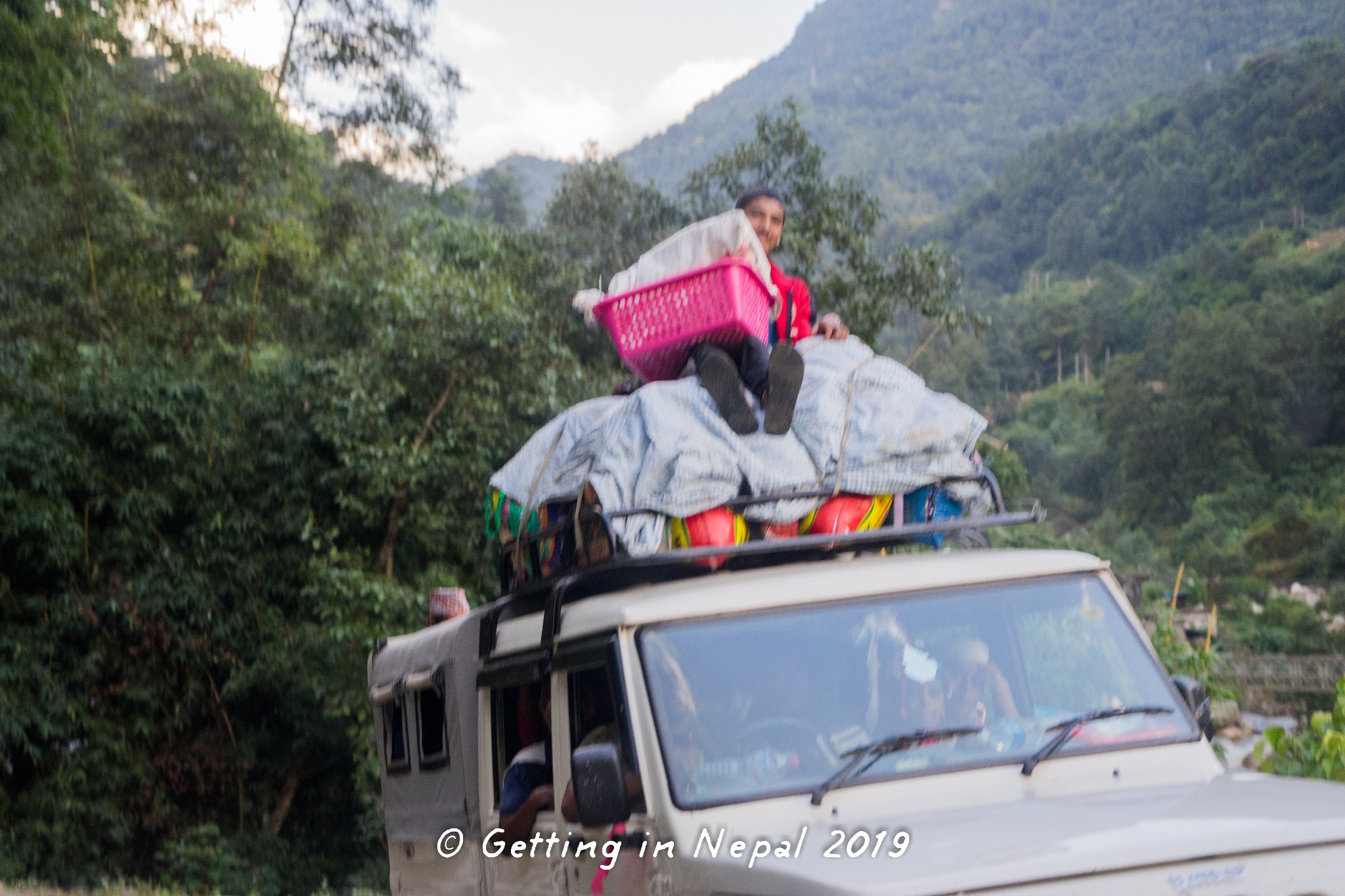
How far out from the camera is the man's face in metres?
5.11

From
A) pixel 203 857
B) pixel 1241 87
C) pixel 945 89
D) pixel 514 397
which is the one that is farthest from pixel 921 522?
pixel 945 89

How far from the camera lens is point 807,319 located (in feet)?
16.6

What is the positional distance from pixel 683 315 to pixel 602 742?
5.30 feet

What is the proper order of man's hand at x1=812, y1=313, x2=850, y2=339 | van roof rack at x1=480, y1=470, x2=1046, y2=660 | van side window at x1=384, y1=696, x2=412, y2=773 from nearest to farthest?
van roof rack at x1=480, y1=470, x2=1046, y2=660 < man's hand at x1=812, y1=313, x2=850, y2=339 < van side window at x1=384, y1=696, x2=412, y2=773

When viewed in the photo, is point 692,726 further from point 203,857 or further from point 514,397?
point 203,857

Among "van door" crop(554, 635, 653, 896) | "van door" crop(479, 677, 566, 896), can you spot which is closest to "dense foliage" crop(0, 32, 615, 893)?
"van door" crop(479, 677, 566, 896)

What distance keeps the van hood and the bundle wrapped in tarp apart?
1.18 metres

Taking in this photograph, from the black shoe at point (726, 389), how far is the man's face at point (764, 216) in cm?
113

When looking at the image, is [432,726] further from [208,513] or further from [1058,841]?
[208,513]

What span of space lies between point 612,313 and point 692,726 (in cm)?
189

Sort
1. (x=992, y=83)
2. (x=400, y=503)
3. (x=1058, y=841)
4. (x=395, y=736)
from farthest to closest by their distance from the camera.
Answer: (x=992, y=83), (x=400, y=503), (x=395, y=736), (x=1058, y=841)

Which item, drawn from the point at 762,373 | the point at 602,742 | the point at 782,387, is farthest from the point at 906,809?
the point at 762,373

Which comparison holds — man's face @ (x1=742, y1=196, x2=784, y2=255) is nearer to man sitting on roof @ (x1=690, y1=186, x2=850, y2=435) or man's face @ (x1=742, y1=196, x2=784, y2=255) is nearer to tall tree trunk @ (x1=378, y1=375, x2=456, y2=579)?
man sitting on roof @ (x1=690, y1=186, x2=850, y2=435)

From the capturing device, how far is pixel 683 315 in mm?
4293
